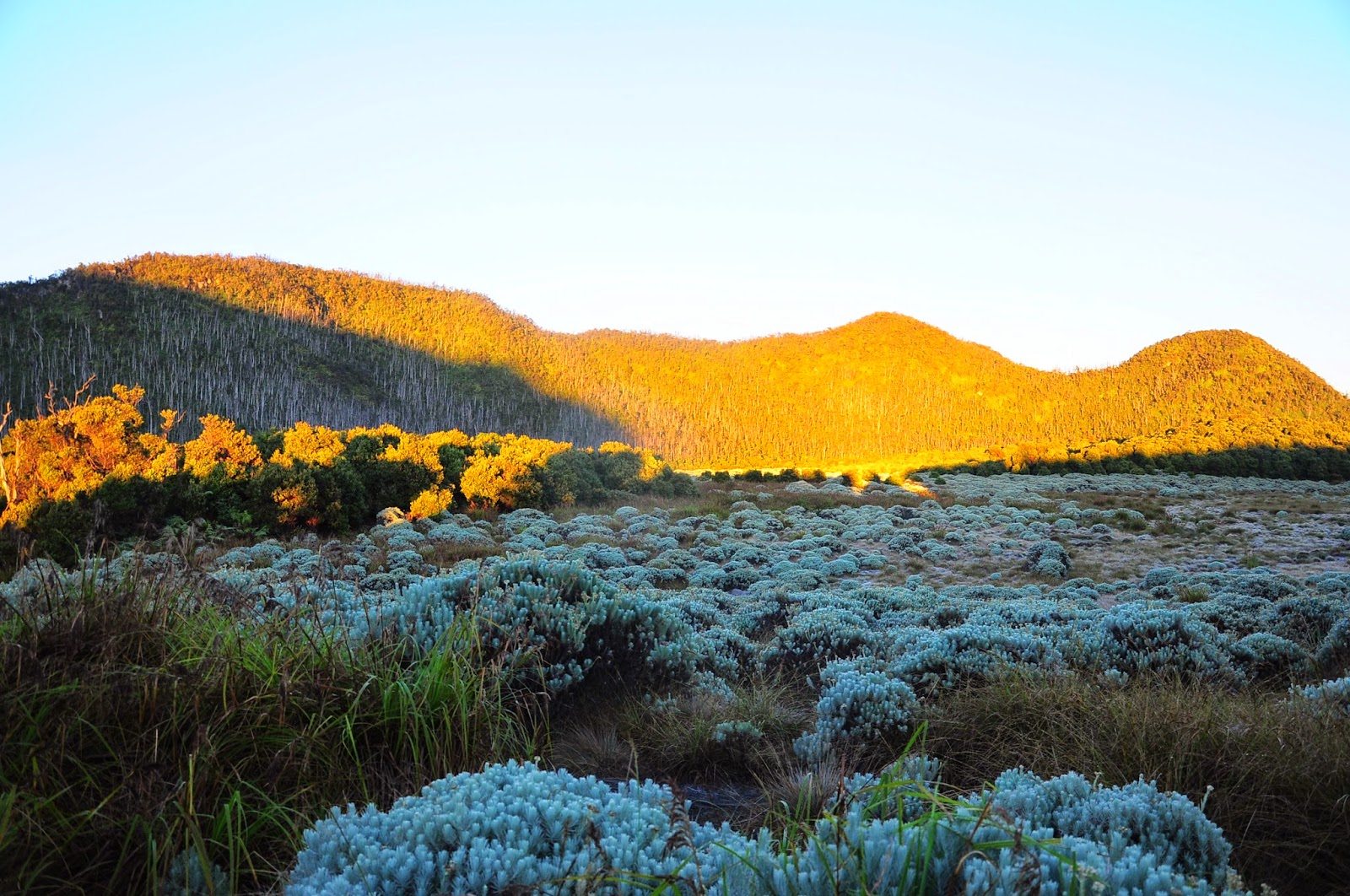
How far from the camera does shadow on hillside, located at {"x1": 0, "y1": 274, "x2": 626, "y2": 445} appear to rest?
65.3 metres

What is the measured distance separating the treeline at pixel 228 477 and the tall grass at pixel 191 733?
1321cm

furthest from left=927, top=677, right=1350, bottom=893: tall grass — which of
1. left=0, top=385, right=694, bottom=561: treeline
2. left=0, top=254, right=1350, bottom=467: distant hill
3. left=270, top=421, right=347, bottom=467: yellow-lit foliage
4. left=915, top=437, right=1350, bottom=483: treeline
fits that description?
left=0, top=254, right=1350, bottom=467: distant hill

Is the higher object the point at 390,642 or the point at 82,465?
the point at 390,642

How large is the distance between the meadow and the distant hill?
185ft

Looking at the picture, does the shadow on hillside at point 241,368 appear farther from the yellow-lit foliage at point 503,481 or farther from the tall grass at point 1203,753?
the tall grass at point 1203,753

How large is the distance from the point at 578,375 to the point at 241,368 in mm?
38675

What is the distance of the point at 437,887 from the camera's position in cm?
195

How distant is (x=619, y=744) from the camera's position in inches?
160

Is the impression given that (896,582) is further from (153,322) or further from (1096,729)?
(153,322)

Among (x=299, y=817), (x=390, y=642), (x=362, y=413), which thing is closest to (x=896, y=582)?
(x=390, y=642)

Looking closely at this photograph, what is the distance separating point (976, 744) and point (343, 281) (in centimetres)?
11155

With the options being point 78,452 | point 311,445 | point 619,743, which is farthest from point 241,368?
point 619,743

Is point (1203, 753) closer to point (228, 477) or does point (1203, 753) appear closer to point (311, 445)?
point (228, 477)

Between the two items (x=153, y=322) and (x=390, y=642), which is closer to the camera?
(x=390, y=642)
